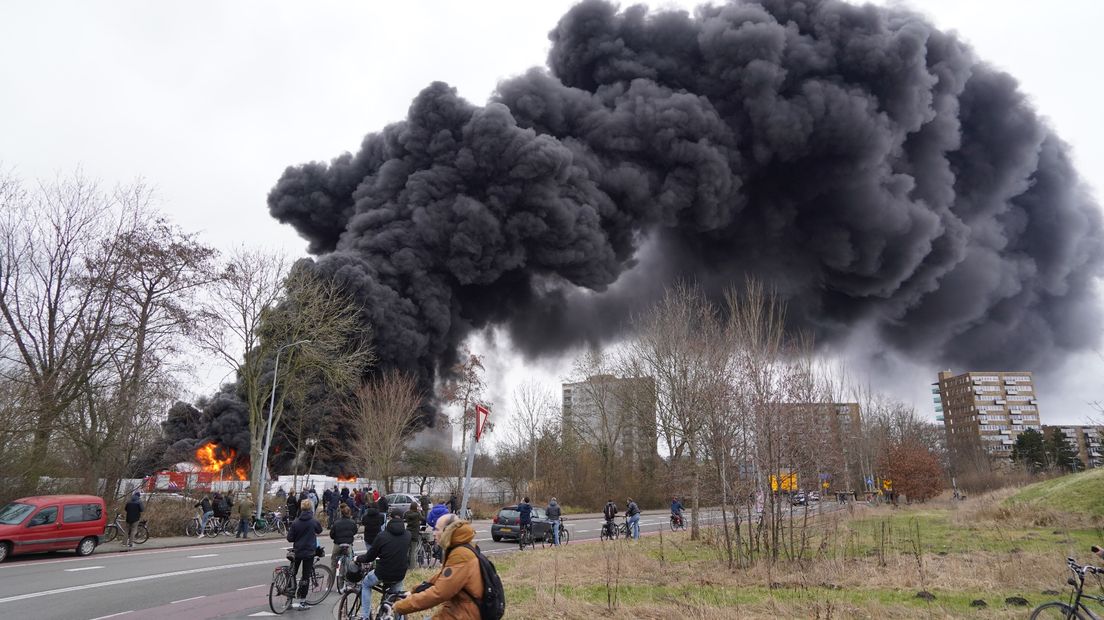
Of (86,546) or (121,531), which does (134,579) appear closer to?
(86,546)

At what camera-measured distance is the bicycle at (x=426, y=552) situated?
13641mm

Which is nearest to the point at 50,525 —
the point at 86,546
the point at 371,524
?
the point at 86,546

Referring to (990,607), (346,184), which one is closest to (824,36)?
(346,184)

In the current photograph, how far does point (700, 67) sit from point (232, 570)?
42.2 meters

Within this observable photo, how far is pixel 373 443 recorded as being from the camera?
113ft

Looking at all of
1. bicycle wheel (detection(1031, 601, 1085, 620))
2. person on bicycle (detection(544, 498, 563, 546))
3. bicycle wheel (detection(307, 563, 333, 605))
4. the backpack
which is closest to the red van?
bicycle wheel (detection(307, 563, 333, 605))

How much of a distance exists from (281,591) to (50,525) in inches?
393

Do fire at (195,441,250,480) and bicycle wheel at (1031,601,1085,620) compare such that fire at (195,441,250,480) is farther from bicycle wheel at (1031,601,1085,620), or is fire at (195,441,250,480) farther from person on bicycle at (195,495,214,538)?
bicycle wheel at (1031,601,1085,620)

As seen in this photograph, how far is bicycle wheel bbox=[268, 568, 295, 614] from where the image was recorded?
335 inches

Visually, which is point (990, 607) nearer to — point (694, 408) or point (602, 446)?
point (694, 408)

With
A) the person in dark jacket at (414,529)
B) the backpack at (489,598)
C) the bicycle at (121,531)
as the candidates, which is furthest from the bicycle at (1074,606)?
the bicycle at (121,531)

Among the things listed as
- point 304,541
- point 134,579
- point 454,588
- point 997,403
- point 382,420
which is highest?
point 997,403

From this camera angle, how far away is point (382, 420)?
111ft

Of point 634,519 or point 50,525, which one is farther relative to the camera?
point 634,519
